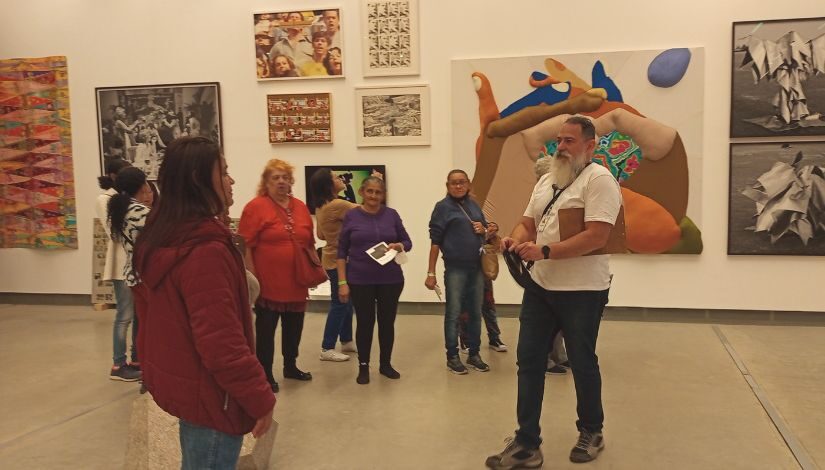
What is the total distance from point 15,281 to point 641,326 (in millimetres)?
7045

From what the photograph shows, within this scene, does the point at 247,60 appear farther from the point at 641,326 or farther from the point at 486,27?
the point at 641,326

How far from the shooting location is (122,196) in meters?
3.87

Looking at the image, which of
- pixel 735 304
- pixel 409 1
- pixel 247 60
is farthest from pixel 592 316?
pixel 247 60

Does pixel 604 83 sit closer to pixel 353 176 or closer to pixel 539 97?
pixel 539 97

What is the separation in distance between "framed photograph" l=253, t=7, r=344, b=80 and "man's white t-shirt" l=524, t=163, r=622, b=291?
4268 millimetres

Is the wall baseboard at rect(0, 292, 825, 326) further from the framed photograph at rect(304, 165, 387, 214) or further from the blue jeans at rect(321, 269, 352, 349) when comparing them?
the blue jeans at rect(321, 269, 352, 349)

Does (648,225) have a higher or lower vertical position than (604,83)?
lower

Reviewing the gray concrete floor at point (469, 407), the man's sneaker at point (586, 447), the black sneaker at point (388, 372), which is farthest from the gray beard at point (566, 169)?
the black sneaker at point (388, 372)

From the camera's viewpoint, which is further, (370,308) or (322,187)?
(322,187)

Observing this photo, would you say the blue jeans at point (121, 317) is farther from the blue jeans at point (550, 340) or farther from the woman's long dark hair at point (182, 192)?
the woman's long dark hair at point (182, 192)

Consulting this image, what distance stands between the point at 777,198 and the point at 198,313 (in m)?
5.89

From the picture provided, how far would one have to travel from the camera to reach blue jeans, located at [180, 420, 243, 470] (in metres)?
1.79

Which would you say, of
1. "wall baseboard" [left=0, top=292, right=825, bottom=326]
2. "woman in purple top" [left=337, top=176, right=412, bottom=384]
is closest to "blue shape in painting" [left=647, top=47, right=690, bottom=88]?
"wall baseboard" [left=0, top=292, right=825, bottom=326]

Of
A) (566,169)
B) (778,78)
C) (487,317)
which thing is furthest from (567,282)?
(778,78)
